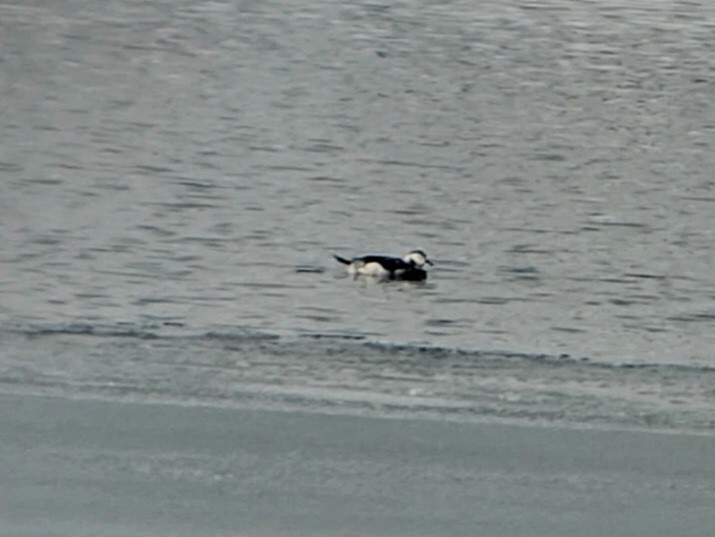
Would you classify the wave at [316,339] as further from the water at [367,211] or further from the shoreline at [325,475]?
the shoreline at [325,475]

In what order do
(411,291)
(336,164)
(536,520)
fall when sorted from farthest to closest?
(336,164)
(411,291)
(536,520)

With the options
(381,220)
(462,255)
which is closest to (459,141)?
(381,220)

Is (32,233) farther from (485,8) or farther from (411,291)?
(485,8)

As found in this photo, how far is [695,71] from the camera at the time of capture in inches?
850

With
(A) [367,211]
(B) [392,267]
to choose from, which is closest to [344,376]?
(B) [392,267]

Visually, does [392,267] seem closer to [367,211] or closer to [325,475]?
[367,211]

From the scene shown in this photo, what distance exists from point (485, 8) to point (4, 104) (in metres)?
11.7

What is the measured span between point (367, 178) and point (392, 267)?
394 centimetres

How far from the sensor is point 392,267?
1016 centimetres

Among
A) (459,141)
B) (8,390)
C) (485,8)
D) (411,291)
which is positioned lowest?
(485,8)

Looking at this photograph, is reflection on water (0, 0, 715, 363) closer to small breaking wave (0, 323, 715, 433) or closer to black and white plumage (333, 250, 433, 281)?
black and white plumage (333, 250, 433, 281)

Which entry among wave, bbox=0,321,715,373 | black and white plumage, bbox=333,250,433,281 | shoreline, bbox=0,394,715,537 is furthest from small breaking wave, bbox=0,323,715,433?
black and white plumage, bbox=333,250,433,281

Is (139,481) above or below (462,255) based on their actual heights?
above

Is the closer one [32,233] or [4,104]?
[32,233]
